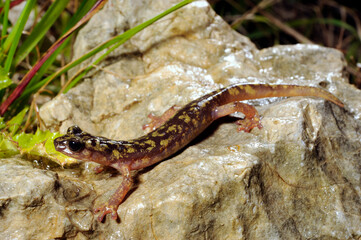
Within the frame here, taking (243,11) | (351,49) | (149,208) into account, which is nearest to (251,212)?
(149,208)

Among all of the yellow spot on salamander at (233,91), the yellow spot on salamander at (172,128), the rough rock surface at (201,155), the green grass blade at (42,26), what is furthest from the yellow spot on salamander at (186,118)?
the green grass blade at (42,26)

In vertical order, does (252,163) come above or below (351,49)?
above

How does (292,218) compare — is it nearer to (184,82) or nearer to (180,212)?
(180,212)

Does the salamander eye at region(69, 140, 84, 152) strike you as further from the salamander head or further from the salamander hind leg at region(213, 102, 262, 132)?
the salamander hind leg at region(213, 102, 262, 132)

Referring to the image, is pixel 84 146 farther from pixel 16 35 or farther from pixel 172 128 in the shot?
pixel 16 35

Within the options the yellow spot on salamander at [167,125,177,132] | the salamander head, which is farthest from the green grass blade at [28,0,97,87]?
the yellow spot on salamander at [167,125,177,132]
